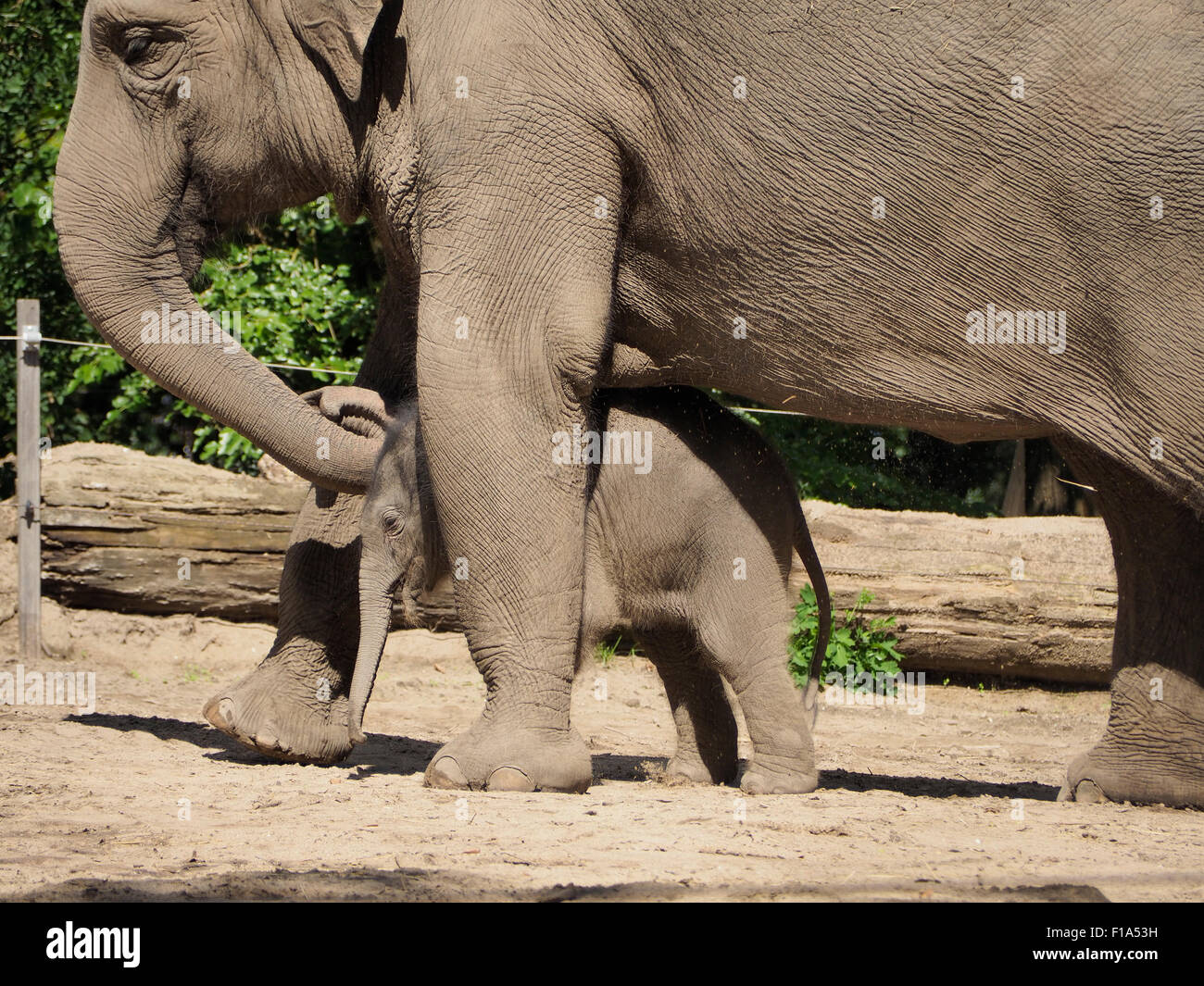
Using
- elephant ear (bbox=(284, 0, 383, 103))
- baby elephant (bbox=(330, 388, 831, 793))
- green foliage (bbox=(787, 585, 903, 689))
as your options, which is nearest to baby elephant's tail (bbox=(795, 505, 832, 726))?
baby elephant (bbox=(330, 388, 831, 793))

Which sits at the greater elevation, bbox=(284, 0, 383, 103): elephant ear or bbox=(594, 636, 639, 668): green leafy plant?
bbox=(284, 0, 383, 103): elephant ear

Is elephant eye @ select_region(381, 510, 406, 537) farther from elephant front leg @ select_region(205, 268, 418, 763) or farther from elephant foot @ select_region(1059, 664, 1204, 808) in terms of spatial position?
elephant foot @ select_region(1059, 664, 1204, 808)

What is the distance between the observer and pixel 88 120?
513cm

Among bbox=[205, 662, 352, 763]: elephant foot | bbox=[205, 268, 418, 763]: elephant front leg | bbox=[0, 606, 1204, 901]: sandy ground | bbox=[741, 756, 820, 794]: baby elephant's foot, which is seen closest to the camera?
bbox=[0, 606, 1204, 901]: sandy ground

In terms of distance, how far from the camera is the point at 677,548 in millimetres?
5023

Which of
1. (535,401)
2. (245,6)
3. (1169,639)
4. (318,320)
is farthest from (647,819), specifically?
(318,320)

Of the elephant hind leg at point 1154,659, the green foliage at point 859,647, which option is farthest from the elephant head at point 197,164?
the green foliage at point 859,647

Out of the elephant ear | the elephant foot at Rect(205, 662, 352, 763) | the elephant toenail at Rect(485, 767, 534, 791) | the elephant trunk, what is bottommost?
the elephant toenail at Rect(485, 767, 534, 791)

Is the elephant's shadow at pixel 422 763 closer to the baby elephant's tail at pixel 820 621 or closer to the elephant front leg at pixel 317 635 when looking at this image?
the elephant front leg at pixel 317 635

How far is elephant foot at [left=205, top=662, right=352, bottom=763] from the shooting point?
5.32 metres

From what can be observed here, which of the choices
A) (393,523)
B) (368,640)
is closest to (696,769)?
(368,640)

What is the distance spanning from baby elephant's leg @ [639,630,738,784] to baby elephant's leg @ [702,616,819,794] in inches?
16.1

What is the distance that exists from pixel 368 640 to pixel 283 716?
65 centimetres

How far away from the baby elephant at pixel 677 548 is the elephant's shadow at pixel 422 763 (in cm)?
51
